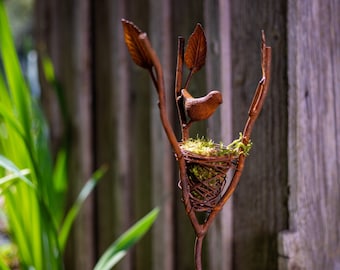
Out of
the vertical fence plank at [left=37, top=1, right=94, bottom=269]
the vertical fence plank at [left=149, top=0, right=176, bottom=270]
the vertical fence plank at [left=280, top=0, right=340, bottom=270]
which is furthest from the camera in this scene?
the vertical fence plank at [left=37, top=1, right=94, bottom=269]

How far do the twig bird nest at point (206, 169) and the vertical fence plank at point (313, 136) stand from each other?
31 cm

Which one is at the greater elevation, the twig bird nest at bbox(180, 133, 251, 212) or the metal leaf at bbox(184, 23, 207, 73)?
the metal leaf at bbox(184, 23, 207, 73)

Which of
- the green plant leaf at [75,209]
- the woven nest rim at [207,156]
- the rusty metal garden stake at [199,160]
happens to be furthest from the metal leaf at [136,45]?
the green plant leaf at [75,209]

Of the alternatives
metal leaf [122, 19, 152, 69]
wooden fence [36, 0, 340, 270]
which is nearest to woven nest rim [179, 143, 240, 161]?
metal leaf [122, 19, 152, 69]

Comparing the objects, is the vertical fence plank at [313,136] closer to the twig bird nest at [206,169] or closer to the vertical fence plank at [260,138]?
the vertical fence plank at [260,138]

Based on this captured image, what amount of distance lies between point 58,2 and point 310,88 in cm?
123

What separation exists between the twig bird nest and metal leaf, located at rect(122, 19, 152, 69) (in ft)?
0.46

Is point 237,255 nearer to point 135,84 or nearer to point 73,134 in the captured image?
point 135,84

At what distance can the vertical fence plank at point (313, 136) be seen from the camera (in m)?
1.02

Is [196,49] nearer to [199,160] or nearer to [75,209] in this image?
[199,160]

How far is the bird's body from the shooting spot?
2.38 feet

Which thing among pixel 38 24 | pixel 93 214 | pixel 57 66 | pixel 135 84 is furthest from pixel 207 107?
pixel 38 24

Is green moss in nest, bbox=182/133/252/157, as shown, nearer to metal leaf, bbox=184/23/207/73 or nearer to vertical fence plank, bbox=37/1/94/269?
metal leaf, bbox=184/23/207/73

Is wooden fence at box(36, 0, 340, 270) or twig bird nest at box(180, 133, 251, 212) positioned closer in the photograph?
twig bird nest at box(180, 133, 251, 212)
